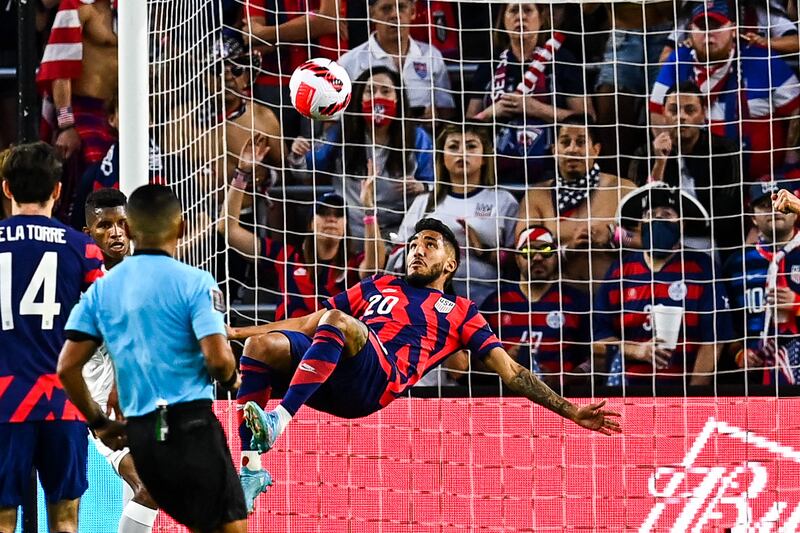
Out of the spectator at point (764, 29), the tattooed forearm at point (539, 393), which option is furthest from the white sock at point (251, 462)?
the spectator at point (764, 29)

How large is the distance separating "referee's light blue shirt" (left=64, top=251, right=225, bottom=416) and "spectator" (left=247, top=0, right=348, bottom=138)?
197 inches

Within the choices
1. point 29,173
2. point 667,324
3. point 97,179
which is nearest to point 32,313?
point 29,173

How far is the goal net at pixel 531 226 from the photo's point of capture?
794cm

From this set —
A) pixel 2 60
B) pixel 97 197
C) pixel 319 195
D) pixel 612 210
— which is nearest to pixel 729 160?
pixel 612 210

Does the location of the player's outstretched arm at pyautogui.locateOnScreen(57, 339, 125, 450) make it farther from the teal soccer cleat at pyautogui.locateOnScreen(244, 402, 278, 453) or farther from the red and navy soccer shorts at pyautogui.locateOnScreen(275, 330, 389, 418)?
the red and navy soccer shorts at pyautogui.locateOnScreen(275, 330, 389, 418)

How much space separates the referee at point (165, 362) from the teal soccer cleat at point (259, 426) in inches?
46.8

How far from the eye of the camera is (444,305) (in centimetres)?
738

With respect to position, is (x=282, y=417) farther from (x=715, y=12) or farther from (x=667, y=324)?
(x=715, y=12)

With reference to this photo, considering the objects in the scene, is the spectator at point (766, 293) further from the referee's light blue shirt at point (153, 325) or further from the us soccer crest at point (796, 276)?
the referee's light blue shirt at point (153, 325)

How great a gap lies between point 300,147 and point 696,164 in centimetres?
265

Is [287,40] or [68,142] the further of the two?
[68,142]

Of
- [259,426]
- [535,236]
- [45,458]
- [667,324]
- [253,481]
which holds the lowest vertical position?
[253,481]

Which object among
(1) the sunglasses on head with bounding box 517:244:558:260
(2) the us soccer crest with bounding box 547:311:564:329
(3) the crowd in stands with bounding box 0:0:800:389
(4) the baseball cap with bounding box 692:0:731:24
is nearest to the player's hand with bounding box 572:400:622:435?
(3) the crowd in stands with bounding box 0:0:800:389

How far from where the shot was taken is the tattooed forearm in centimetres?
692
